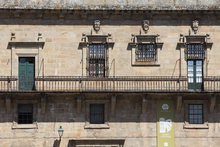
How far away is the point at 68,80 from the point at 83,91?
47.3 inches

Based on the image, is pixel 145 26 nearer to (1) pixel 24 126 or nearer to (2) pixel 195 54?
(2) pixel 195 54

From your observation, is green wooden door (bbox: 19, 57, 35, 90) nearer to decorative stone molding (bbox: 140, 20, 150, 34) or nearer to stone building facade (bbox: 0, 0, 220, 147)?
stone building facade (bbox: 0, 0, 220, 147)

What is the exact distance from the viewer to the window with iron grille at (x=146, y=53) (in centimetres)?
3847

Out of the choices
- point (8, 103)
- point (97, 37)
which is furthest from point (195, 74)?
point (8, 103)

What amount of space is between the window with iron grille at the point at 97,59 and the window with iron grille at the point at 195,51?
4.38 meters

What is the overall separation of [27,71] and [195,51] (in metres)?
8.80

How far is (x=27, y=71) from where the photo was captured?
38406 millimetres

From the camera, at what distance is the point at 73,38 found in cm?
3853

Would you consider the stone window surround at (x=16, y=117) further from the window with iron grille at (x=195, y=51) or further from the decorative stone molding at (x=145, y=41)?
the window with iron grille at (x=195, y=51)

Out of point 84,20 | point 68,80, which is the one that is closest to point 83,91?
point 68,80

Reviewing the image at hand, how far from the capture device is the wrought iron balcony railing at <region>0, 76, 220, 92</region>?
3775 cm

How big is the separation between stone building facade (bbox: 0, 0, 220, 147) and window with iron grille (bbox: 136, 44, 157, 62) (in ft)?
0.17

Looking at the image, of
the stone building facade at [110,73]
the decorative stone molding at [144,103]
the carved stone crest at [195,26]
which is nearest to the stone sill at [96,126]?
the stone building facade at [110,73]

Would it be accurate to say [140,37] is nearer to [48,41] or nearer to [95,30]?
[95,30]
